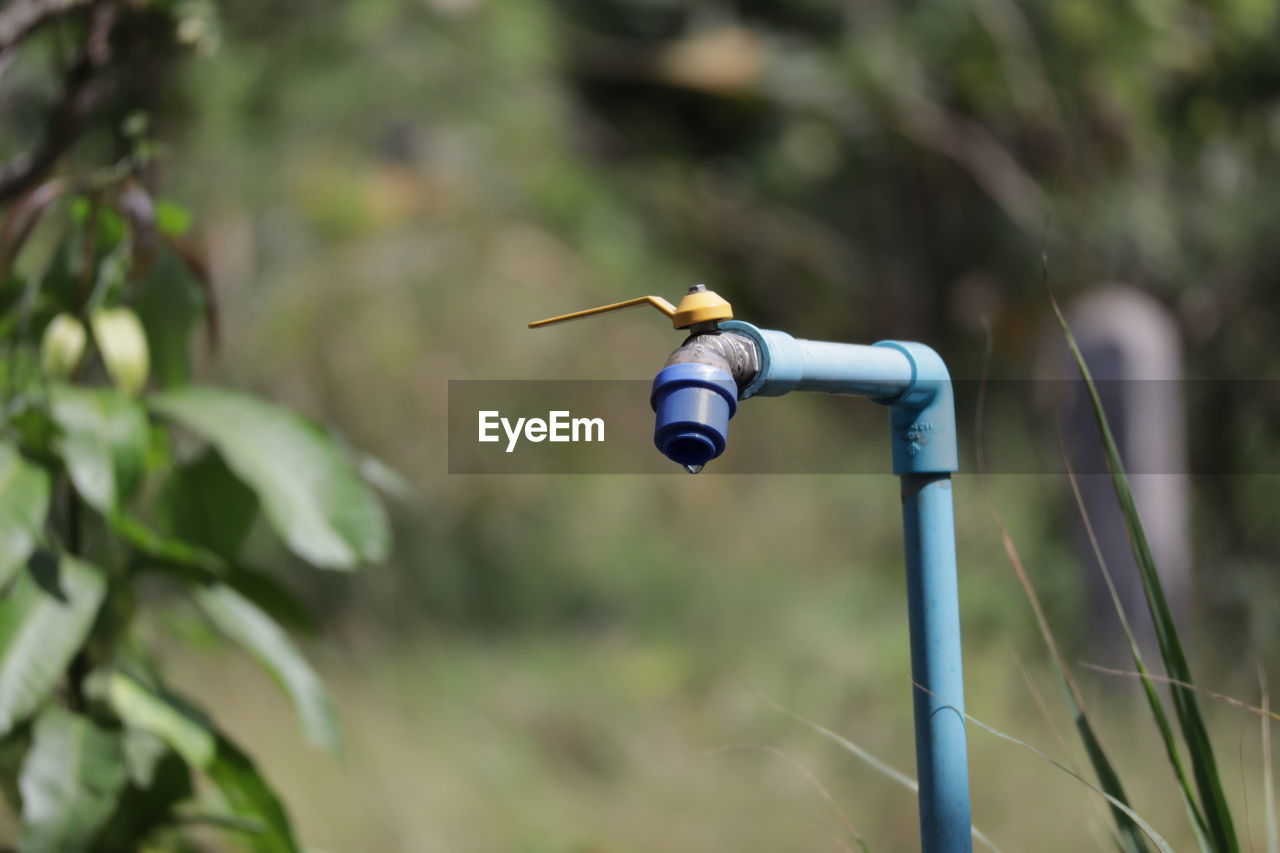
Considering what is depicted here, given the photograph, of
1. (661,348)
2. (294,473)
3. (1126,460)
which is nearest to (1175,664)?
(294,473)

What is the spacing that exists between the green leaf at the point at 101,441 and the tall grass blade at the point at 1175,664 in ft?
2.85

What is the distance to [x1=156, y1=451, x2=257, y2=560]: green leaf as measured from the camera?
4.19 feet

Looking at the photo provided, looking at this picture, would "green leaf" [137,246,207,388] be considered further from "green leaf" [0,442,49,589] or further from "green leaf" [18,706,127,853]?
"green leaf" [18,706,127,853]

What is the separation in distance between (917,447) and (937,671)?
150mm

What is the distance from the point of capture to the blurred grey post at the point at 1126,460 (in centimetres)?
266

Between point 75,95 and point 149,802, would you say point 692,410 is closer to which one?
point 149,802

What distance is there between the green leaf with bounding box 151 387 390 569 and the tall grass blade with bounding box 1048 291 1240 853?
738 mm

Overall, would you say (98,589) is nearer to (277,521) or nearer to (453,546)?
(277,521)

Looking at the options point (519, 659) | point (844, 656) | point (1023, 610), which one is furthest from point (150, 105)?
point (1023, 610)

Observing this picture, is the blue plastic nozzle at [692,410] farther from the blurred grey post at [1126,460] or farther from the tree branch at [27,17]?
the blurred grey post at [1126,460]

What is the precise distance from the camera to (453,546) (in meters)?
3.22

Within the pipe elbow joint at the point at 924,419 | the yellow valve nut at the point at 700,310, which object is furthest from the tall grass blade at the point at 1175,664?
the yellow valve nut at the point at 700,310

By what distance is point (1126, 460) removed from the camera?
106 inches

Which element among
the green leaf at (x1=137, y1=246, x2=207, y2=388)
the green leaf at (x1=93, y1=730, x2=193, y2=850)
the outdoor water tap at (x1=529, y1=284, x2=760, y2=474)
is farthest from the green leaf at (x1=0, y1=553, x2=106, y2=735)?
the outdoor water tap at (x1=529, y1=284, x2=760, y2=474)
